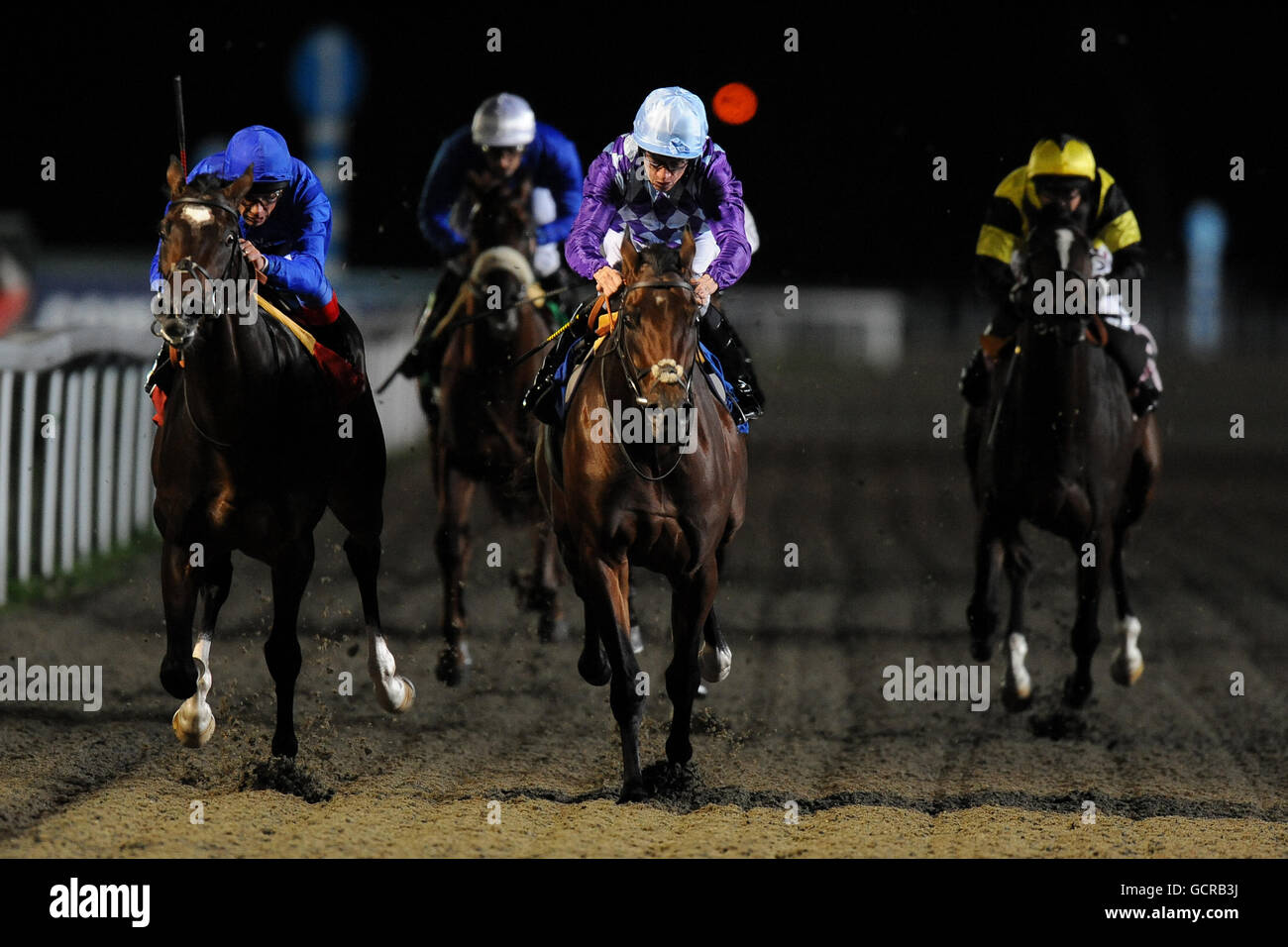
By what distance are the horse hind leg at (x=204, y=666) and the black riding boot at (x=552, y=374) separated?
3.87 ft

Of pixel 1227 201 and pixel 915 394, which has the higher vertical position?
pixel 1227 201

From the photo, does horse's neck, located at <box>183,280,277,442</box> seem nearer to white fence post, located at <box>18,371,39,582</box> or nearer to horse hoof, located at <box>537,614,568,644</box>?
horse hoof, located at <box>537,614,568,644</box>

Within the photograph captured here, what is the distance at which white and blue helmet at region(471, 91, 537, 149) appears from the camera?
7996 millimetres

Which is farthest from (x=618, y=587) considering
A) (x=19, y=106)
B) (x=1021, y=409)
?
(x=19, y=106)

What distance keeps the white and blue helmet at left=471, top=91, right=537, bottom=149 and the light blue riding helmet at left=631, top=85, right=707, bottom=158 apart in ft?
7.87

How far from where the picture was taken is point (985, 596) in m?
7.58

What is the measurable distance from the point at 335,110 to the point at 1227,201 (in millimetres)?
31307

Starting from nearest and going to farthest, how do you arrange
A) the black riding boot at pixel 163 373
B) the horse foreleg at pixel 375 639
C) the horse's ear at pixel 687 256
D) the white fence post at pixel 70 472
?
the horse's ear at pixel 687 256
the black riding boot at pixel 163 373
the horse foreleg at pixel 375 639
the white fence post at pixel 70 472

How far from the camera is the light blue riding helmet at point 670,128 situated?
224 inches

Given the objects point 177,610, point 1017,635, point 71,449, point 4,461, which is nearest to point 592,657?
point 177,610

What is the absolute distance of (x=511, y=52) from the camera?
27.8 ft

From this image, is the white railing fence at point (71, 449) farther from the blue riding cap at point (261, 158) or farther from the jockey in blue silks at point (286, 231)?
the blue riding cap at point (261, 158)

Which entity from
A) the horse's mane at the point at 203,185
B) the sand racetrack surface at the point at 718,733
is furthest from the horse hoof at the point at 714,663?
the horse's mane at the point at 203,185

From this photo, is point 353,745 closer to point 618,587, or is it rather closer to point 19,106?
point 618,587
